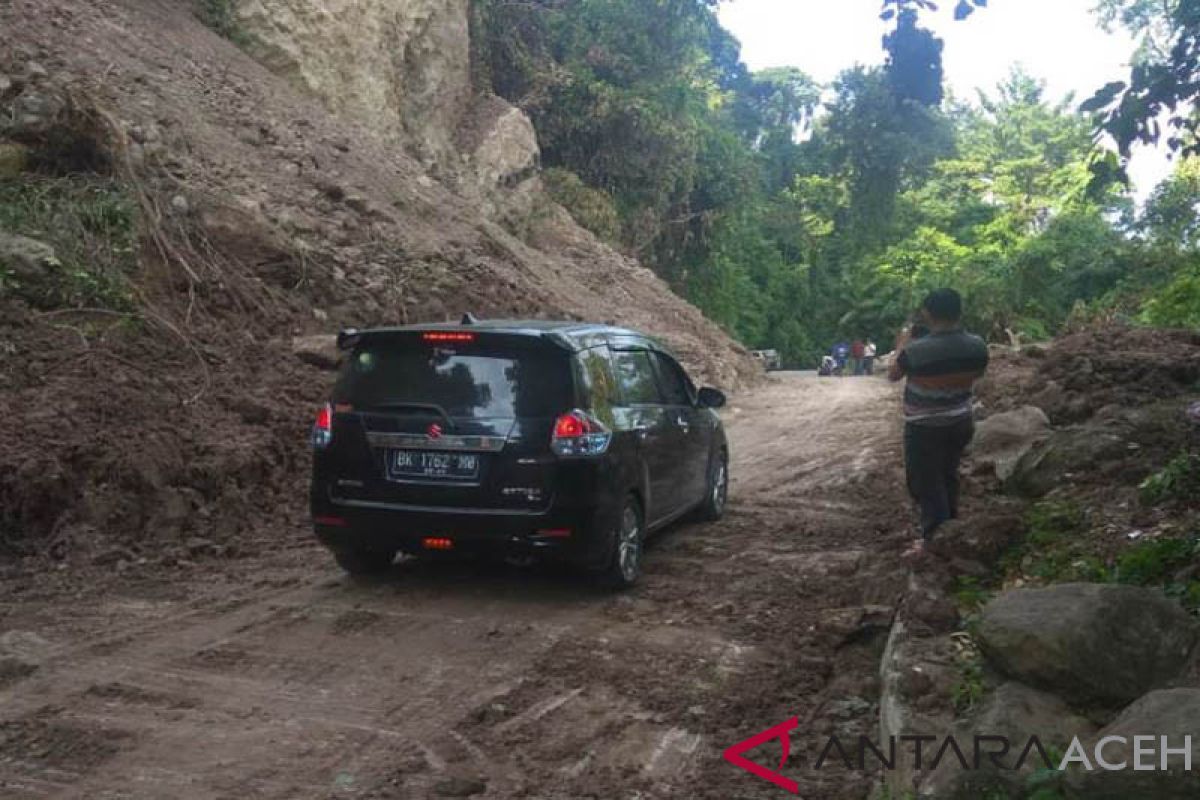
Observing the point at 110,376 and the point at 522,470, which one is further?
the point at 110,376

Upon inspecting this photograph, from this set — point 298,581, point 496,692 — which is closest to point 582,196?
point 298,581

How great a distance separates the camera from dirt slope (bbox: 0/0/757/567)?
26.7 feet

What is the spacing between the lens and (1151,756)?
10.2ft

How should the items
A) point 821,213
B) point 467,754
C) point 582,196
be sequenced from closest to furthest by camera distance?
point 467,754 → point 582,196 → point 821,213

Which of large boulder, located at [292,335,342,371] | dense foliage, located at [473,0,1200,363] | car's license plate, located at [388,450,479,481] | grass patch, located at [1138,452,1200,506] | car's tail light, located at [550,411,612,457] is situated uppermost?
dense foliage, located at [473,0,1200,363]

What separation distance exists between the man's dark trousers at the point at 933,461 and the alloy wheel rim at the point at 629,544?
1.85 meters

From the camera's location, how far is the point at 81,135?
1184cm

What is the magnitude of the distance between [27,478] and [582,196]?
Answer: 75.7ft

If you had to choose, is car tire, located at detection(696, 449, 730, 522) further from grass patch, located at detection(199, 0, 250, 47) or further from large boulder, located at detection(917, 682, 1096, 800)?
grass patch, located at detection(199, 0, 250, 47)

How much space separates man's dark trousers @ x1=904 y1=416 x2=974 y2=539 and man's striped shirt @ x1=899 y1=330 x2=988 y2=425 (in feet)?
0.21

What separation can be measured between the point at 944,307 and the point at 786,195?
46.3 metres

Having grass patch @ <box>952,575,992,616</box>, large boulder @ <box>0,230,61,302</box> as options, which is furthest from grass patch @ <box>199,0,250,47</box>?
grass patch @ <box>952,575,992,616</box>

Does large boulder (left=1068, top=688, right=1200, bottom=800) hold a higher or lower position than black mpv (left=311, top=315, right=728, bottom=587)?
lower

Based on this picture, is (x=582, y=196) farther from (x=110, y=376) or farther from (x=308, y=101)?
(x=110, y=376)
